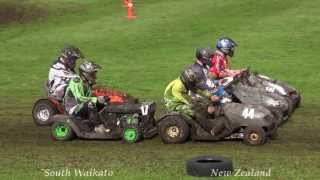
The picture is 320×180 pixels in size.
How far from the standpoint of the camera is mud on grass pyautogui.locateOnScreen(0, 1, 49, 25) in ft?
124

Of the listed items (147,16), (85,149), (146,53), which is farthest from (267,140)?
(147,16)

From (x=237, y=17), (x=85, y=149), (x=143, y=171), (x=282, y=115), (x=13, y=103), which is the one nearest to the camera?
(x=143, y=171)

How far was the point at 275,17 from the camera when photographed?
115 feet

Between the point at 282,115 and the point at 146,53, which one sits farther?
the point at 146,53

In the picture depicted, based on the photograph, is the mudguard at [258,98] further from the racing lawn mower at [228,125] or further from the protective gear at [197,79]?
the racing lawn mower at [228,125]

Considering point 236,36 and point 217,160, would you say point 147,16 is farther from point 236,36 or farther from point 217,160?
point 217,160

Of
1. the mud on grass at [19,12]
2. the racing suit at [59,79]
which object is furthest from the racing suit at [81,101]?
the mud on grass at [19,12]

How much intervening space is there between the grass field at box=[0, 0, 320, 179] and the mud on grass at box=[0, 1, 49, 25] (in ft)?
0.17

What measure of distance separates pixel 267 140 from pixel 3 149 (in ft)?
18.8

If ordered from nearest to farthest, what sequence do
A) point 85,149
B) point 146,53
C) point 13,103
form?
point 85,149
point 13,103
point 146,53

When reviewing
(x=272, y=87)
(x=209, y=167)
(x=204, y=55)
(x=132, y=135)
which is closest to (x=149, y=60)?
(x=272, y=87)

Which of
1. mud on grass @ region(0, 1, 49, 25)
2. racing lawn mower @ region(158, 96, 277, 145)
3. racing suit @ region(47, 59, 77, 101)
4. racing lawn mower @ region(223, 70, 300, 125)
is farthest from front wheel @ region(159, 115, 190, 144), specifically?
mud on grass @ region(0, 1, 49, 25)

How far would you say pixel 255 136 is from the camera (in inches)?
618

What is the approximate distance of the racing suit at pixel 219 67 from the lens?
763 inches
